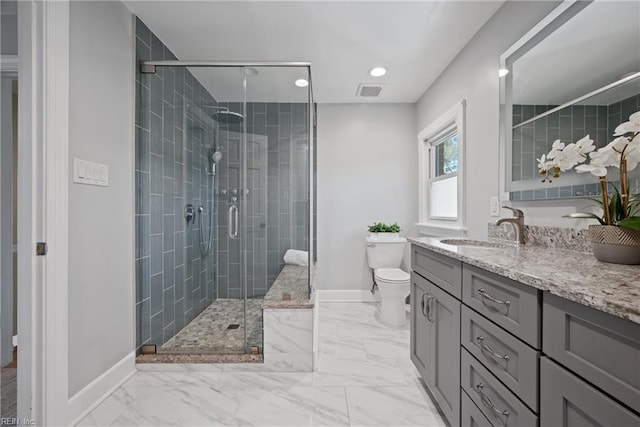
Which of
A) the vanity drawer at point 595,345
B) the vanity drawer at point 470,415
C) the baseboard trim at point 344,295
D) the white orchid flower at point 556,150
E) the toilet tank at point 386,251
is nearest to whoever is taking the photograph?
the vanity drawer at point 595,345

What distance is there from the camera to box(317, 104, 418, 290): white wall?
3.38 metres

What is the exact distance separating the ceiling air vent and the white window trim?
0.66m

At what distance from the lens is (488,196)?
1.93m

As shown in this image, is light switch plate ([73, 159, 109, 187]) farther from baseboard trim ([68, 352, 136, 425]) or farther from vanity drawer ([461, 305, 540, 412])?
vanity drawer ([461, 305, 540, 412])

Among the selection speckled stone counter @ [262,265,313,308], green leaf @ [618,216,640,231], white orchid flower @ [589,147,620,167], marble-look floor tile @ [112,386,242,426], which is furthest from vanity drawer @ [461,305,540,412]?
marble-look floor tile @ [112,386,242,426]

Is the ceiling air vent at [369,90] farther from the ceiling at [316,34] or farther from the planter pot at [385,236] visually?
the planter pot at [385,236]

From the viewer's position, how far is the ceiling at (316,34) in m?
1.76

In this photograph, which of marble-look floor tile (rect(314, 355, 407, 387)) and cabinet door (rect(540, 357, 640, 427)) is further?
marble-look floor tile (rect(314, 355, 407, 387))

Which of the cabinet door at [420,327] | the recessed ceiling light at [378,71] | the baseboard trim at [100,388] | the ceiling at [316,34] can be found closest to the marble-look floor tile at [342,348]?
the cabinet door at [420,327]

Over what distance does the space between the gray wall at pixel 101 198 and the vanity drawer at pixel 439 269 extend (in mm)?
1868

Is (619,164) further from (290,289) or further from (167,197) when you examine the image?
(167,197)

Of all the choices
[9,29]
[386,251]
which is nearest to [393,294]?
[386,251]

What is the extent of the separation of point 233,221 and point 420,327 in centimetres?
152

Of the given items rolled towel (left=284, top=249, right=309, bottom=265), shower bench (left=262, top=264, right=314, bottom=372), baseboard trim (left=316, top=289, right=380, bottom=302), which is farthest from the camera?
baseboard trim (left=316, top=289, right=380, bottom=302)
